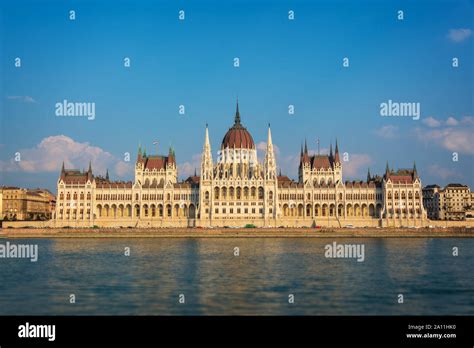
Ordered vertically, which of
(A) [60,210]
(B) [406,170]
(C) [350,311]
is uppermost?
(B) [406,170]

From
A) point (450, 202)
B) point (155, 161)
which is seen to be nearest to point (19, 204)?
point (155, 161)

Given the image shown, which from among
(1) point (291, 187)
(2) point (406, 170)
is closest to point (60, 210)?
(1) point (291, 187)

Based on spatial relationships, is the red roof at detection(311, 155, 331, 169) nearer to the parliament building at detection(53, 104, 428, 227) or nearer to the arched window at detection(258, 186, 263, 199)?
the parliament building at detection(53, 104, 428, 227)

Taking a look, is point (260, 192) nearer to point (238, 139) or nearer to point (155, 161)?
point (238, 139)

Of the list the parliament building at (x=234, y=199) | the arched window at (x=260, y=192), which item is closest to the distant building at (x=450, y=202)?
the parliament building at (x=234, y=199)
